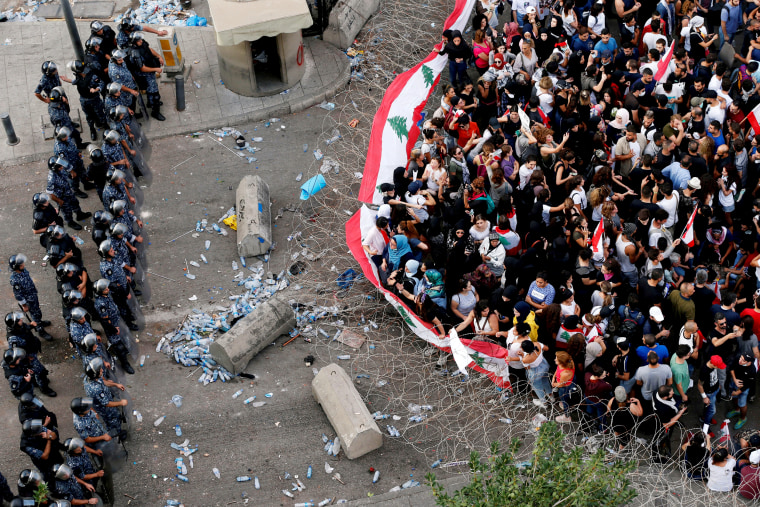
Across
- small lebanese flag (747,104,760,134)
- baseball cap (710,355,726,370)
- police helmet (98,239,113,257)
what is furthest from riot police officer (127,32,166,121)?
baseball cap (710,355,726,370)

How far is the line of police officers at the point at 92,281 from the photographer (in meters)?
9.41

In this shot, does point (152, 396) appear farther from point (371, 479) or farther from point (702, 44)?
point (702, 44)

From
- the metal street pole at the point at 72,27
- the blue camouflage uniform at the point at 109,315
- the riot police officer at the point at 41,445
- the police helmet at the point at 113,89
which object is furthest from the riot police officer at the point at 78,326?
the metal street pole at the point at 72,27

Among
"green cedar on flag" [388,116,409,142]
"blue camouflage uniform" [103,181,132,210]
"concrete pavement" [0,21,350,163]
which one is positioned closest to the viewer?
"blue camouflage uniform" [103,181,132,210]

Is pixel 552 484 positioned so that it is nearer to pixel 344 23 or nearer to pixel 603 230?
pixel 603 230

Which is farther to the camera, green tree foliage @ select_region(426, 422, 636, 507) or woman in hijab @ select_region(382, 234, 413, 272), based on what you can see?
woman in hijab @ select_region(382, 234, 413, 272)

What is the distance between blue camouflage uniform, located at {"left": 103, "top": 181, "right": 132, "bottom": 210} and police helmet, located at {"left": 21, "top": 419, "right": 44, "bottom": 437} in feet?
13.2

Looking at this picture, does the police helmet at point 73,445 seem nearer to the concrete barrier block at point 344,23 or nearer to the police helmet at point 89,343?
the police helmet at point 89,343

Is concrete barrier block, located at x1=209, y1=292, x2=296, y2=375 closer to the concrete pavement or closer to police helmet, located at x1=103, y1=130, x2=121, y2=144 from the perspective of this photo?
police helmet, located at x1=103, y1=130, x2=121, y2=144

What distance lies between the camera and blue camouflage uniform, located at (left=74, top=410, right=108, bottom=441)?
9.60 meters

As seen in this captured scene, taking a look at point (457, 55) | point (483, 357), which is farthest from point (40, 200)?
point (457, 55)

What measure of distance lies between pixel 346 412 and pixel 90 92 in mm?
7846

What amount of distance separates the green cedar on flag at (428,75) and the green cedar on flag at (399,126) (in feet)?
3.92

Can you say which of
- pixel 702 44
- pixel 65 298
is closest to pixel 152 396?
pixel 65 298
